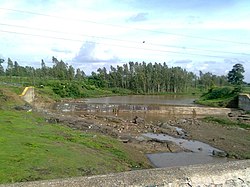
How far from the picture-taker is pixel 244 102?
5472 centimetres

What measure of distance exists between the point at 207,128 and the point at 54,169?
1036 inches

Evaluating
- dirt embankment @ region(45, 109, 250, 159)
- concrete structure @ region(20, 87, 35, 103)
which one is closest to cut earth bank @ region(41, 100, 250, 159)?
dirt embankment @ region(45, 109, 250, 159)

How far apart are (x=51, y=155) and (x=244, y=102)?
155ft

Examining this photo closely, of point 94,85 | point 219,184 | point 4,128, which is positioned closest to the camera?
point 219,184

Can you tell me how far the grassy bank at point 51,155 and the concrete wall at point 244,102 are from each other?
127ft

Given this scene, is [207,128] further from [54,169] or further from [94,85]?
[94,85]

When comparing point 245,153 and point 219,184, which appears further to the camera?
point 245,153

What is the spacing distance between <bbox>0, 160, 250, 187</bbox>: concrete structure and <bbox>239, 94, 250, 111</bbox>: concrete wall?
50.7m

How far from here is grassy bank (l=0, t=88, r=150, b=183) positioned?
11.6 metres

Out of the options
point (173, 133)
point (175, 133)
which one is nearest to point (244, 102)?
point (175, 133)

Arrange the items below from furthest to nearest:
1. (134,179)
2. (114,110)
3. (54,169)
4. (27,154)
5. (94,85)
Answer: (94,85) → (114,110) → (27,154) → (54,169) → (134,179)

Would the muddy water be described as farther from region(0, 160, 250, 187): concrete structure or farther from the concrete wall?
region(0, 160, 250, 187): concrete structure

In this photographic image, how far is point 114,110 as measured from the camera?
47.9m

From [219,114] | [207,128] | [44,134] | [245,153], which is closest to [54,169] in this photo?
[44,134]
